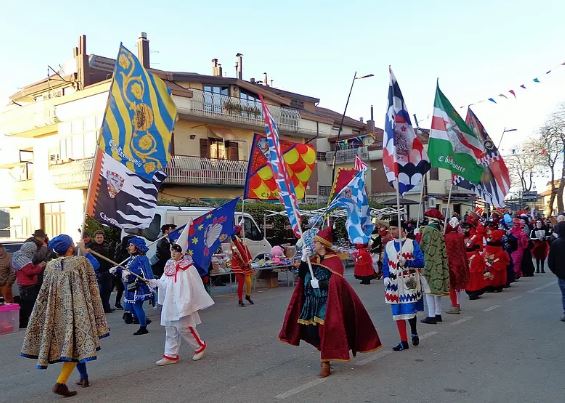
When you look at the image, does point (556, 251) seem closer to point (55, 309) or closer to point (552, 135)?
point (55, 309)

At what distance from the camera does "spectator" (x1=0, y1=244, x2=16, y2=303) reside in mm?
10797

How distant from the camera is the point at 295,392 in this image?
5.72 metres

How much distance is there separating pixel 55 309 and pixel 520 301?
936cm

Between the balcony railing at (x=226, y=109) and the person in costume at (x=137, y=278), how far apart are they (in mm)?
19388

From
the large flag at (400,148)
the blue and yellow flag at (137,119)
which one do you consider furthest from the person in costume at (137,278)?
the large flag at (400,148)

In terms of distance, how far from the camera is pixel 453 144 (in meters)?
11.4

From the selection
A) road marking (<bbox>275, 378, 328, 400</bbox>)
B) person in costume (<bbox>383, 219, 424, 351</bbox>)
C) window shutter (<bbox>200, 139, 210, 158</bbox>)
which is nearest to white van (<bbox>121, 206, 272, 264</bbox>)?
person in costume (<bbox>383, 219, 424, 351</bbox>)

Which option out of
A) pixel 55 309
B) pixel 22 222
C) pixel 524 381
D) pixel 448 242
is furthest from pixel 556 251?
pixel 22 222

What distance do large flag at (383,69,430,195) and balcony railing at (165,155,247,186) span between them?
19778mm

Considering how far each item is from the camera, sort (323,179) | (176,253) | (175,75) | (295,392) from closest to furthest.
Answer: (295,392) → (176,253) → (175,75) → (323,179)

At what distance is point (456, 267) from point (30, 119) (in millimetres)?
25285

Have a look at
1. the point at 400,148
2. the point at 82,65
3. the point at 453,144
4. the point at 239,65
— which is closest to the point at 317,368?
the point at 400,148

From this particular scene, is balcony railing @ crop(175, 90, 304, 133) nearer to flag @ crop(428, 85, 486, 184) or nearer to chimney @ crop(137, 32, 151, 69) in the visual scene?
chimney @ crop(137, 32, 151, 69)

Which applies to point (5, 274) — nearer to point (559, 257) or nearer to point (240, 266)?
point (240, 266)
